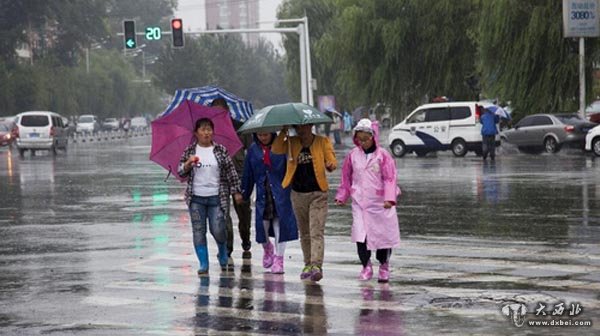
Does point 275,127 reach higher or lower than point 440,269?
higher

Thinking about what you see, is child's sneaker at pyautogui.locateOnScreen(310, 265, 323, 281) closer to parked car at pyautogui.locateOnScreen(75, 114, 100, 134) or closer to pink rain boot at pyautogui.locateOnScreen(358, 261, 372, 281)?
pink rain boot at pyautogui.locateOnScreen(358, 261, 372, 281)

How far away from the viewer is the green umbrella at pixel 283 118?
1276cm

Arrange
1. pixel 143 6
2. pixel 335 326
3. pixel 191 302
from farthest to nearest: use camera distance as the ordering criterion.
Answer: pixel 143 6 → pixel 191 302 → pixel 335 326

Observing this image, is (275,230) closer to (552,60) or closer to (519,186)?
(519,186)

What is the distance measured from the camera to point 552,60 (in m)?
43.7

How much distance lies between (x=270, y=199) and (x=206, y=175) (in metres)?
0.70

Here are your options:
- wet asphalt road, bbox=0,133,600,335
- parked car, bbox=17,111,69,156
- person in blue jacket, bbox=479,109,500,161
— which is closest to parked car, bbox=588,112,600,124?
person in blue jacket, bbox=479,109,500,161

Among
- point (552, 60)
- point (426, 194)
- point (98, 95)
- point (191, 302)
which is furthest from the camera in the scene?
point (98, 95)

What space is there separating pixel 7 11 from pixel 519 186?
221ft

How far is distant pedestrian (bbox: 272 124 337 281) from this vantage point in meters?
Result: 12.6

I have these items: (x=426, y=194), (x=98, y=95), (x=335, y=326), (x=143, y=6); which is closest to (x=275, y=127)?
(x=335, y=326)

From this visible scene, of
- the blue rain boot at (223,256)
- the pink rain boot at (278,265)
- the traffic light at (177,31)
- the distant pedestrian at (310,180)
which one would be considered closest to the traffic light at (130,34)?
the traffic light at (177,31)

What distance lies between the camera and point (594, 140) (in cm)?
3831

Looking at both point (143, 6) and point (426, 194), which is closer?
point (426, 194)
